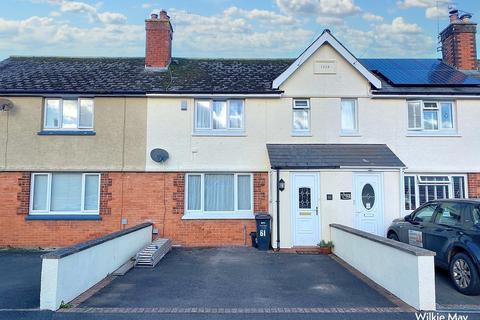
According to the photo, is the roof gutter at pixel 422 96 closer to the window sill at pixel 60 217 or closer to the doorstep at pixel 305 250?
the doorstep at pixel 305 250

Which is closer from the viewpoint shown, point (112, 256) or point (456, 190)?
point (112, 256)

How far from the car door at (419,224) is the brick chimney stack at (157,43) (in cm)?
1044

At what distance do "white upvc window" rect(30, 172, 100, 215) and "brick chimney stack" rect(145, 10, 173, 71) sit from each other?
199 inches

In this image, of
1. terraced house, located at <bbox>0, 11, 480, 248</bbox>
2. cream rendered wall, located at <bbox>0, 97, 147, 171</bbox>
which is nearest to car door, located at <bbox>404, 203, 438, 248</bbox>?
terraced house, located at <bbox>0, 11, 480, 248</bbox>

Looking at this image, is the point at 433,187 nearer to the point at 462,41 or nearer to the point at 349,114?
the point at 349,114

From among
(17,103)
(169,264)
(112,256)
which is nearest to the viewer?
(112,256)

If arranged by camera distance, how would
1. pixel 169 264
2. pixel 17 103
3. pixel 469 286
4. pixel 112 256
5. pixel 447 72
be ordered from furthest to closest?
Answer: pixel 447 72 < pixel 17 103 < pixel 169 264 < pixel 112 256 < pixel 469 286

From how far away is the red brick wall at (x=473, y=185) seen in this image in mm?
12242

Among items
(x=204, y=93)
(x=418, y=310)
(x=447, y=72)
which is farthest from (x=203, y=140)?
(x=447, y=72)

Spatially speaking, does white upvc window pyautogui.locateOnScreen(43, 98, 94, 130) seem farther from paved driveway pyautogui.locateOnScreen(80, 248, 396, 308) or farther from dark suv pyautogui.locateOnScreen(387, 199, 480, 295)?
dark suv pyautogui.locateOnScreen(387, 199, 480, 295)

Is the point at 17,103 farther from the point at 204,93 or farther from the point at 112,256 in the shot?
the point at 112,256

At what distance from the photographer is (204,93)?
12.4 meters

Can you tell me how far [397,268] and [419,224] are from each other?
2219mm

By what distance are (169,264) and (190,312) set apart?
3.76m
